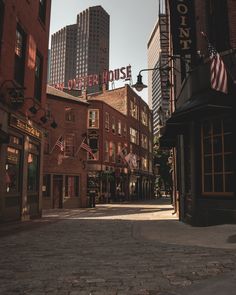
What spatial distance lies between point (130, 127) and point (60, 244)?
1664 inches

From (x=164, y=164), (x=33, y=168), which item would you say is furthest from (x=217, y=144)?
(x=164, y=164)

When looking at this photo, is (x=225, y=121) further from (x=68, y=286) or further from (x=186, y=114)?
(x=68, y=286)

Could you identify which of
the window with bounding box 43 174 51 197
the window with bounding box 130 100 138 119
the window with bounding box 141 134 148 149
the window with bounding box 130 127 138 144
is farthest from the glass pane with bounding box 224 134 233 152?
the window with bounding box 141 134 148 149

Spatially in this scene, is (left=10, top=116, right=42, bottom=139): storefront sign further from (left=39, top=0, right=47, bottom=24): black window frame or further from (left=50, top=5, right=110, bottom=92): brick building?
(left=50, top=5, right=110, bottom=92): brick building

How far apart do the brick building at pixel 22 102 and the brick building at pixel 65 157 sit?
405 inches

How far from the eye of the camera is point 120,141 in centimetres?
4678

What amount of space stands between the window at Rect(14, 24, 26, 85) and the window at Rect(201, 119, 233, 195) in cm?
778

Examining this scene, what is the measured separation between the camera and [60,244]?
31.4 feet

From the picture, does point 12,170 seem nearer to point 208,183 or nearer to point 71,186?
point 208,183

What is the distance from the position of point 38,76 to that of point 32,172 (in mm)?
4734

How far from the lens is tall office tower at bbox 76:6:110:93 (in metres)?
162

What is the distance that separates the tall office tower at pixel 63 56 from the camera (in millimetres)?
163000

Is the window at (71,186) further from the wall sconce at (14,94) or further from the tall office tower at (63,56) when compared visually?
the tall office tower at (63,56)

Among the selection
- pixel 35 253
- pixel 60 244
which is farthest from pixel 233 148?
pixel 35 253
